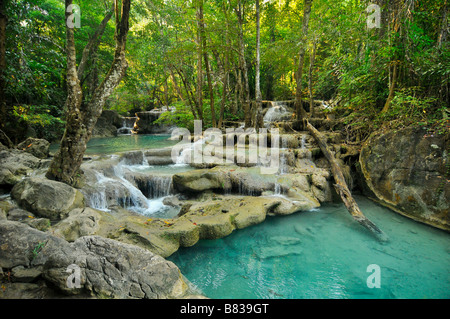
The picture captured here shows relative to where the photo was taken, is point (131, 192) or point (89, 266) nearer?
point (89, 266)

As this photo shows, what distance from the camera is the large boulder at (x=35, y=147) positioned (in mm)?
7340

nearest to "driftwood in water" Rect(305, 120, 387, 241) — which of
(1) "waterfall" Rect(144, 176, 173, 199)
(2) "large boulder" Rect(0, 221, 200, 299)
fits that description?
(2) "large boulder" Rect(0, 221, 200, 299)

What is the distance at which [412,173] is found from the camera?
514 centimetres

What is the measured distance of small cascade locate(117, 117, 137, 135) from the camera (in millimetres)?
21812

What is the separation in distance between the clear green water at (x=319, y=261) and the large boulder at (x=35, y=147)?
6986 millimetres

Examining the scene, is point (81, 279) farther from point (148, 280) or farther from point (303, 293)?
point (303, 293)

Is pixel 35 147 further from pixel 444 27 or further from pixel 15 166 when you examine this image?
pixel 444 27

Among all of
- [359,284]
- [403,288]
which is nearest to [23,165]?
[359,284]

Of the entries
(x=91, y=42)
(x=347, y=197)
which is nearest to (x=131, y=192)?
(x=347, y=197)

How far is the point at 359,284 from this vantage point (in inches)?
128

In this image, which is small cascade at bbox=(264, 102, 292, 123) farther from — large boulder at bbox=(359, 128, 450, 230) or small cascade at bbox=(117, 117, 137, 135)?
small cascade at bbox=(117, 117, 137, 135)

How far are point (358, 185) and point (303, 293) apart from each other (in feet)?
16.5

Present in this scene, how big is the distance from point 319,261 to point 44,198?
208 inches

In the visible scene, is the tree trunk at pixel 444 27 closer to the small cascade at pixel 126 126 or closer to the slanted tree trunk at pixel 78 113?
the slanted tree trunk at pixel 78 113
